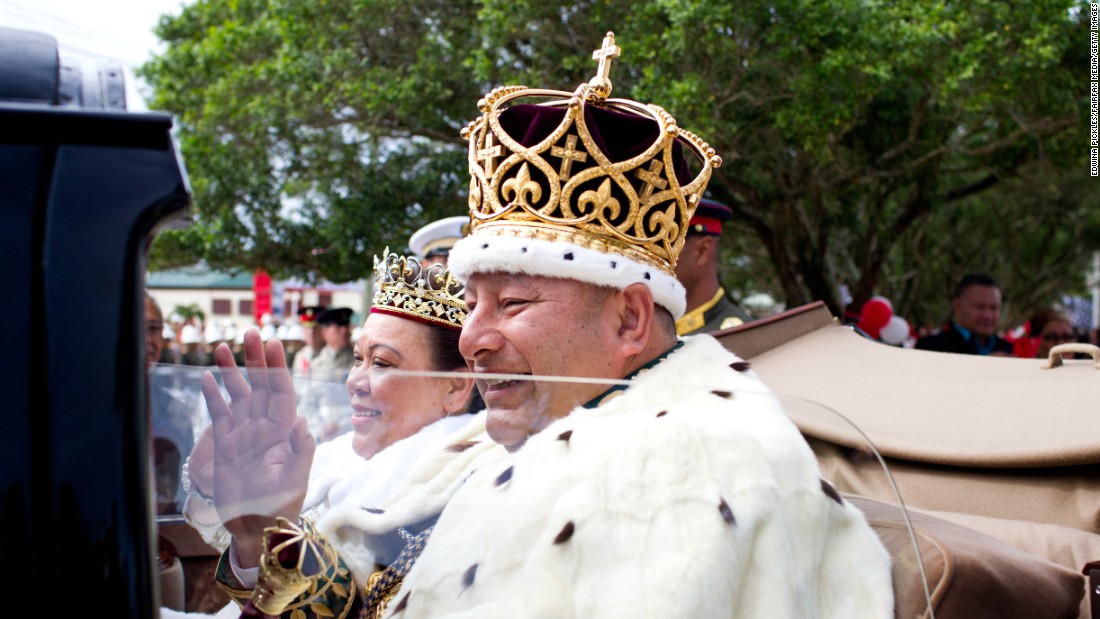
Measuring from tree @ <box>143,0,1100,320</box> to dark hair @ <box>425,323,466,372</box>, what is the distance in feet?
18.2

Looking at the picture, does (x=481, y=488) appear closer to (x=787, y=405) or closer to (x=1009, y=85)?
(x=787, y=405)

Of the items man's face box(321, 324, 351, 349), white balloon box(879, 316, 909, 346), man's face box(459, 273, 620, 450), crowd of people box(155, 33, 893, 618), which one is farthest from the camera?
white balloon box(879, 316, 909, 346)

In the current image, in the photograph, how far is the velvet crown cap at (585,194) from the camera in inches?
77.7

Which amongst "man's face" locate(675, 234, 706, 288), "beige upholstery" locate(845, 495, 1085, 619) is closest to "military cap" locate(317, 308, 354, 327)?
"man's face" locate(675, 234, 706, 288)

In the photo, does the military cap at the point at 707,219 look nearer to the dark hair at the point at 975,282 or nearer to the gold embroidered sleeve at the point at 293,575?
the dark hair at the point at 975,282

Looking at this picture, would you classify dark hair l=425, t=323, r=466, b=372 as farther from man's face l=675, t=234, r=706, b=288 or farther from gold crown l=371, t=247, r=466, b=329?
man's face l=675, t=234, r=706, b=288

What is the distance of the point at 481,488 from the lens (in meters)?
1.72

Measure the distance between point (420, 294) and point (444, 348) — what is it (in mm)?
221

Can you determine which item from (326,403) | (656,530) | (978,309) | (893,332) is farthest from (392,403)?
(893,332)

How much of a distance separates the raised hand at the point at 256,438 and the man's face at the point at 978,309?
619cm

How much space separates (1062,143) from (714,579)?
12046mm

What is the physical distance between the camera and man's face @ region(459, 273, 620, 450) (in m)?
1.90

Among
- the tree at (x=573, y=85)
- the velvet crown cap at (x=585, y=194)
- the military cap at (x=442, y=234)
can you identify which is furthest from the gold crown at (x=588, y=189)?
the tree at (x=573, y=85)

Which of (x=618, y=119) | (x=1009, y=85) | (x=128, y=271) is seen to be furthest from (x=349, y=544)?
(x=1009, y=85)
